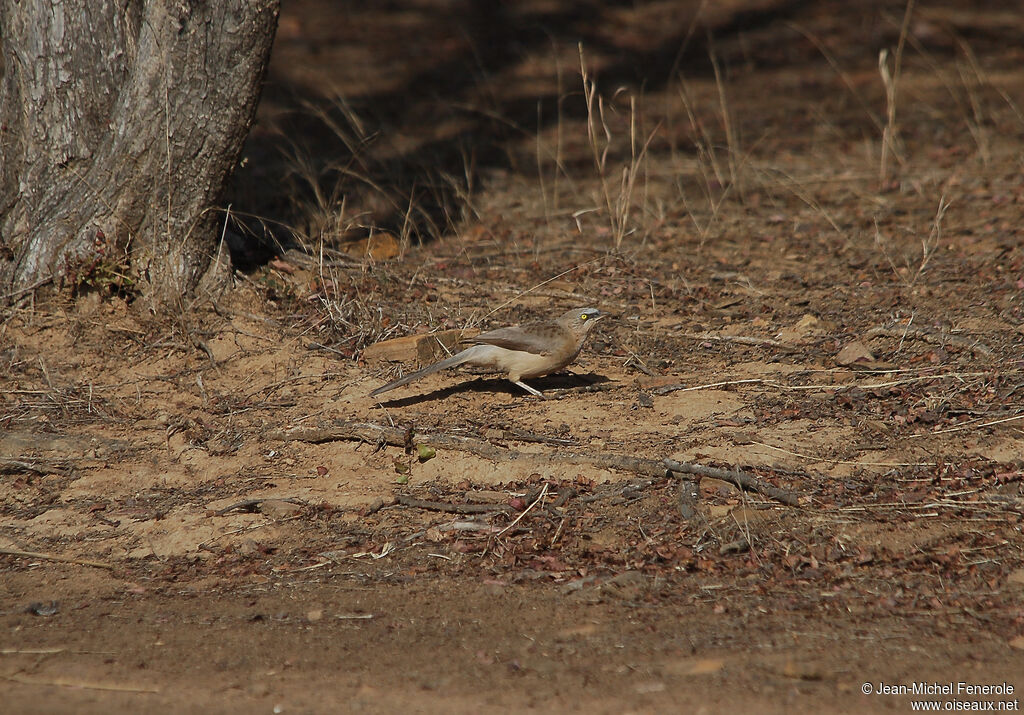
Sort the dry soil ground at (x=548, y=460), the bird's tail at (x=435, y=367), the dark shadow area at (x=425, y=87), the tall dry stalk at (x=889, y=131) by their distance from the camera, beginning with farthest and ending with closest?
the dark shadow area at (x=425, y=87) → the tall dry stalk at (x=889, y=131) → the bird's tail at (x=435, y=367) → the dry soil ground at (x=548, y=460)

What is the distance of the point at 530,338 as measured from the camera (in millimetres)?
6246

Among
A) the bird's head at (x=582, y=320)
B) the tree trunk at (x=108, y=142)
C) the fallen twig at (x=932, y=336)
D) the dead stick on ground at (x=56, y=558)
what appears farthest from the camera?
the tree trunk at (x=108, y=142)

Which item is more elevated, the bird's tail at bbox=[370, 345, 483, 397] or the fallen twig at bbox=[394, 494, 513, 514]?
the bird's tail at bbox=[370, 345, 483, 397]

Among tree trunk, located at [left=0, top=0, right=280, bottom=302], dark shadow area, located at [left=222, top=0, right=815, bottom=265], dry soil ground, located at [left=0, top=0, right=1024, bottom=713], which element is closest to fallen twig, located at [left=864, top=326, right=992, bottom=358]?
dry soil ground, located at [left=0, top=0, right=1024, bottom=713]

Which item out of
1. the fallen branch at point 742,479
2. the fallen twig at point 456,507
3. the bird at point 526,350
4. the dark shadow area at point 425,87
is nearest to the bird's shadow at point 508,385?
the bird at point 526,350

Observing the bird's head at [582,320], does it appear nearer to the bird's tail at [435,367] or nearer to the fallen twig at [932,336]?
the bird's tail at [435,367]

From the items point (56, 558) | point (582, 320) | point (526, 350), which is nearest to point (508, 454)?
point (526, 350)

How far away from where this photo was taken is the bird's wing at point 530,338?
20.4 ft

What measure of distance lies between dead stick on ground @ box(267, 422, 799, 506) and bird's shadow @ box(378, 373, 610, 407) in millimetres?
617

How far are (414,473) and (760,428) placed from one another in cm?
201

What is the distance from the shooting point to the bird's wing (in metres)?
6.21

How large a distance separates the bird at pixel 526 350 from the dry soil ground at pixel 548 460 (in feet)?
0.77

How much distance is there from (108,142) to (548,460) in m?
3.91

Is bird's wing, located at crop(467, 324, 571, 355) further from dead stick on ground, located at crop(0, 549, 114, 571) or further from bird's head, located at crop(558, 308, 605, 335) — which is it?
dead stick on ground, located at crop(0, 549, 114, 571)
